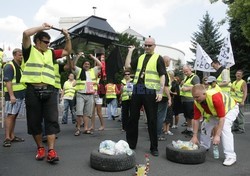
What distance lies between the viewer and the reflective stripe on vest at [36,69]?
4.45 metres

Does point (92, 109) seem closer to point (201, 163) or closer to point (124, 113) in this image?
point (124, 113)

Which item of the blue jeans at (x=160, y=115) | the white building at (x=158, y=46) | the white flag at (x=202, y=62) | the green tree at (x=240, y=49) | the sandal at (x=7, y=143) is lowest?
the sandal at (x=7, y=143)

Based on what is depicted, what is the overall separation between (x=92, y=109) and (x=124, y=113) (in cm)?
91

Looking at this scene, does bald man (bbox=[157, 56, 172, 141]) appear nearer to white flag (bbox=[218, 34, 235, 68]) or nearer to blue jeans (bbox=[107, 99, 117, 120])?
white flag (bbox=[218, 34, 235, 68])

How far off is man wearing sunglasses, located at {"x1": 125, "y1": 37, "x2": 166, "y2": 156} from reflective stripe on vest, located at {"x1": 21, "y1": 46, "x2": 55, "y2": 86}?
1655 mm

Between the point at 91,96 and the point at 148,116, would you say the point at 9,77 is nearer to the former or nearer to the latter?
the point at 91,96

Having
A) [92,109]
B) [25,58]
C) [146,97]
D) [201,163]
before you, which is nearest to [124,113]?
[92,109]

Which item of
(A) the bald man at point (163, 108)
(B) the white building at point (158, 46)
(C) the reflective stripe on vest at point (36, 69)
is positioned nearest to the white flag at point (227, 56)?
(A) the bald man at point (163, 108)

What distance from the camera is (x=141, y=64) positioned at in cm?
548

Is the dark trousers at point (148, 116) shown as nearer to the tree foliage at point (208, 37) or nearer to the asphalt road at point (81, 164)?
the asphalt road at point (81, 164)

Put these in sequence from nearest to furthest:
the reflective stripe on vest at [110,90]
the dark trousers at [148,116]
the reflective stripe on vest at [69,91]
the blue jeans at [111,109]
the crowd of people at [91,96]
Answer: the crowd of people at [91,96] < the dark trousers at [148,116] < the reflective stripe on vest at [69,91] < the reflective stripe on vest at [110,90] < the blue jeans at [111,109]

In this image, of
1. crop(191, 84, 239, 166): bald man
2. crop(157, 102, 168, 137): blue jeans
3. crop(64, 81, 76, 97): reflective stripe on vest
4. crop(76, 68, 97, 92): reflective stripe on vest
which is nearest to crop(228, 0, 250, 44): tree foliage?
crop(64, 81, 76, 97): reflective stripe on vest

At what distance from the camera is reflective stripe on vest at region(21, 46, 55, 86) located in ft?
14.6

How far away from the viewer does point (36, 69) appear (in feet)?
14.6
